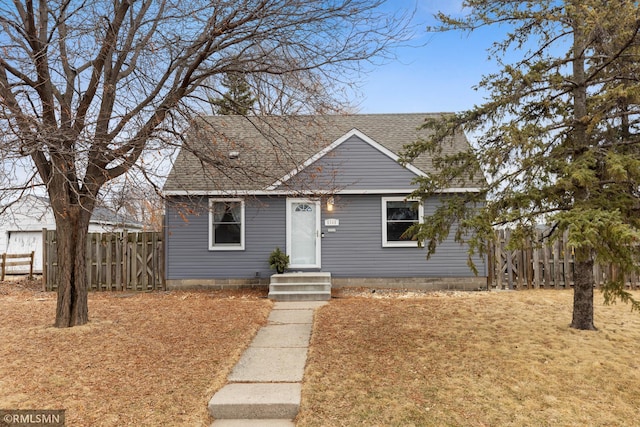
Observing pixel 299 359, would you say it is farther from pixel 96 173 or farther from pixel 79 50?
pixel 79 50

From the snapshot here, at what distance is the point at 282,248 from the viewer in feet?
38.8

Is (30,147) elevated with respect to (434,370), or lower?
elevated

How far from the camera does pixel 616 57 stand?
17.8 ft

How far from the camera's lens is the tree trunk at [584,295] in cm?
630

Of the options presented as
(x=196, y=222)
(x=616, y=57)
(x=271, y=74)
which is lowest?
(x=196, y=222)

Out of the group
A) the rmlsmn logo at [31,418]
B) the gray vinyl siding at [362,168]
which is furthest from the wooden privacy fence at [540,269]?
the rmlsmn logo at [31,418]

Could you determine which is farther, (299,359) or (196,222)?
(196,222)

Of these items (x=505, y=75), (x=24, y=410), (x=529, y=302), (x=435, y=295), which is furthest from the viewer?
(x=435, y=295)

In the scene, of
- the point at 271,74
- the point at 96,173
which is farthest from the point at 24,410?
the point at 271,74

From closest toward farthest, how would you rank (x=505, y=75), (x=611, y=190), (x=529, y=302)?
(x=611, y=190), (x=505, y=75), (x=529, y=302)

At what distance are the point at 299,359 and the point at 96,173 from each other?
4.76 m

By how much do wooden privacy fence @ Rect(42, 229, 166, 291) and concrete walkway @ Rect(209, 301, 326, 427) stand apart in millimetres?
6090

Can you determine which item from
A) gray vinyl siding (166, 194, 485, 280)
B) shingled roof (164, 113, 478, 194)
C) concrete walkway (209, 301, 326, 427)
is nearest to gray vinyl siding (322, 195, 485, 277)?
gray vinyl siding (166, 194, 485, 280)

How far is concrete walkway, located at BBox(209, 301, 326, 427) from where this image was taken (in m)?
4.07
